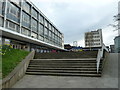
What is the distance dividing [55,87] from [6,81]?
7.99ft

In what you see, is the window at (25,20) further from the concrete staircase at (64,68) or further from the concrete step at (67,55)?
the concrete staircase at (64,68)

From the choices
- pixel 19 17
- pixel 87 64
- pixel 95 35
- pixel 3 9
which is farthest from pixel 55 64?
pixel 95 35

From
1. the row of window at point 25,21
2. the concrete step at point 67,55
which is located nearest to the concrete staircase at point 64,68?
the concrete step at point 67,55

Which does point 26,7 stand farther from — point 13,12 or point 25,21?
point 13,12

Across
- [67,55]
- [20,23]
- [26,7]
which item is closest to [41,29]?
Result: [26,7]

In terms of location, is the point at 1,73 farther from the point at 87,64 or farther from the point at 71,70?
the point at 87,64

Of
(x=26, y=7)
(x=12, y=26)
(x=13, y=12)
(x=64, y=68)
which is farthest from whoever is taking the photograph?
(x=26, y=7)

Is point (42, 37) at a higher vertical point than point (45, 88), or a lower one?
higher

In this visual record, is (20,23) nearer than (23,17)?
Yes

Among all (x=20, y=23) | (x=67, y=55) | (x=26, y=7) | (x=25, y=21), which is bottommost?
(x=67, y=55)

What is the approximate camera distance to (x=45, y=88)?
5.02 meters

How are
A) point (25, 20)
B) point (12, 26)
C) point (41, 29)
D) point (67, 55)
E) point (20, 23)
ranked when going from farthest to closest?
1. point (41, 29)
2. point (25, 20)
3. point (20, 23)
4. point (12, 26)
5. point (67, 55)

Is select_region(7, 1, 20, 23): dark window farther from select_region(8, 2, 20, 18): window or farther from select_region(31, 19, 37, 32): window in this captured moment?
select_region(31, 19, 37, 32): window

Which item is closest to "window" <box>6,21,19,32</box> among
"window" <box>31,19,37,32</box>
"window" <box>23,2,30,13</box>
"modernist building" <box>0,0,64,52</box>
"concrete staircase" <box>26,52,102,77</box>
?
"modernist building" <box>0,0,64,52</box>
